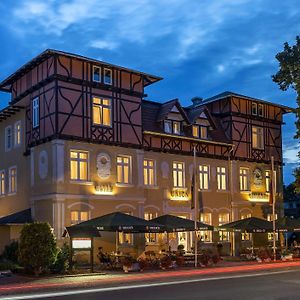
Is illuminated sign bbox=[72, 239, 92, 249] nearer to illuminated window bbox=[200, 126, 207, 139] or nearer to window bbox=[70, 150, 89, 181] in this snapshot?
window bbox=[70, 150, 89, 181]

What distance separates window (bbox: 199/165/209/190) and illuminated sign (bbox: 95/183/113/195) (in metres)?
7.80

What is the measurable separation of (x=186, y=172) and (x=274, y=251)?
745cm

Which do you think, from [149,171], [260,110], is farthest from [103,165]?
[260,110]

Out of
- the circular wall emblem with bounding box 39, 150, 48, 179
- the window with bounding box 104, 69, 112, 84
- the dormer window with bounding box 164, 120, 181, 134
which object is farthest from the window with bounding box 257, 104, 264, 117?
the circular wall emblem with bounding box 39, 150, 48, 179

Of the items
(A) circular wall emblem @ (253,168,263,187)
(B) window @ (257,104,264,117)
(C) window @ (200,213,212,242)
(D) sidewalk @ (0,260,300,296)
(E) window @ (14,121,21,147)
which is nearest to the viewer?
(D) sidewalk @ (0,260,300,296)

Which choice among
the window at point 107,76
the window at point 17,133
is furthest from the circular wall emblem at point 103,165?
the window at point 17,133

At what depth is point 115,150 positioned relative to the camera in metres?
31.9

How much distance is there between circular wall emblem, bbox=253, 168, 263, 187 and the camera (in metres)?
40.2

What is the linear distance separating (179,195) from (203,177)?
2749 millimetres

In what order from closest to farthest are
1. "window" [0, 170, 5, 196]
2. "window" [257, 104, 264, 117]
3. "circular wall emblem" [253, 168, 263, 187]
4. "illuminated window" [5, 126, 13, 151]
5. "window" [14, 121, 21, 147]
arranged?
"window" [14, 121, 21, 147], "illuminated window" [5, 126, 13, 151], "window" [0, 170, 5, 196], "circular wall emblem" [253, 168, 263, 187], "window" [257, 104, 264, 117]

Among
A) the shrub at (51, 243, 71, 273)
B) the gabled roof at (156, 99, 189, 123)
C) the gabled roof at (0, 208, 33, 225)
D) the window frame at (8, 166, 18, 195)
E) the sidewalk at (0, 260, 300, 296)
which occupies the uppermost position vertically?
the gabled roof at (156, 99, 189, 123)

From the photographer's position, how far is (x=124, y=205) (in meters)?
31.9

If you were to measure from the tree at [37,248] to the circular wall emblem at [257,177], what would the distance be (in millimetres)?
19949

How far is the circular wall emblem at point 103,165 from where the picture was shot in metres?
31.1
